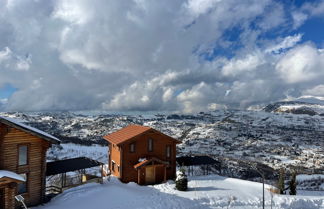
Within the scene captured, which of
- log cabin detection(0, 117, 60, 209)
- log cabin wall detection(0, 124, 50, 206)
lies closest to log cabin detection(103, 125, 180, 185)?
log cabin wall detection(0, 124, 50, 206)

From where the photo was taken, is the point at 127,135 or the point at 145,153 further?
the point at 127,135

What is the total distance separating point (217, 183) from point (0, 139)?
23.3 m

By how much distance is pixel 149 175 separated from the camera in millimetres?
30969

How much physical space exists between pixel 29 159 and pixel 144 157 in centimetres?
1388

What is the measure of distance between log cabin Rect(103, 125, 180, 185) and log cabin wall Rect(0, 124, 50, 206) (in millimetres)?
9804

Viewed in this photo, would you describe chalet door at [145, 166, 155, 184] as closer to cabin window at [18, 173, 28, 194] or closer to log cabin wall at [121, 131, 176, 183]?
log cabin wall at [121, 131, 176, 183]

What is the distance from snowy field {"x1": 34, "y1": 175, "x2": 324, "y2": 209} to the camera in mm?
21453

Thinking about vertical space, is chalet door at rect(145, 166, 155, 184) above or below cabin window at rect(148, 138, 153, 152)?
below

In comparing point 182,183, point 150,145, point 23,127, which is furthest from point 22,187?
point 182,183

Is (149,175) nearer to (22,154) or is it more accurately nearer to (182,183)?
(182,183)

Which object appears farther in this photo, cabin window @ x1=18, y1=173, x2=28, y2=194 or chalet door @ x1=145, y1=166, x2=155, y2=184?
chalet door @ x1=145, y1=166, x2=155, y2=184

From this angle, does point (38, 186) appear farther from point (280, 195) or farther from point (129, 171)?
point (280, 195)

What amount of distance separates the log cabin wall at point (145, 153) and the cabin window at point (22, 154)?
1162 cm

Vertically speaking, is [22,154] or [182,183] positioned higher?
[22,154]
